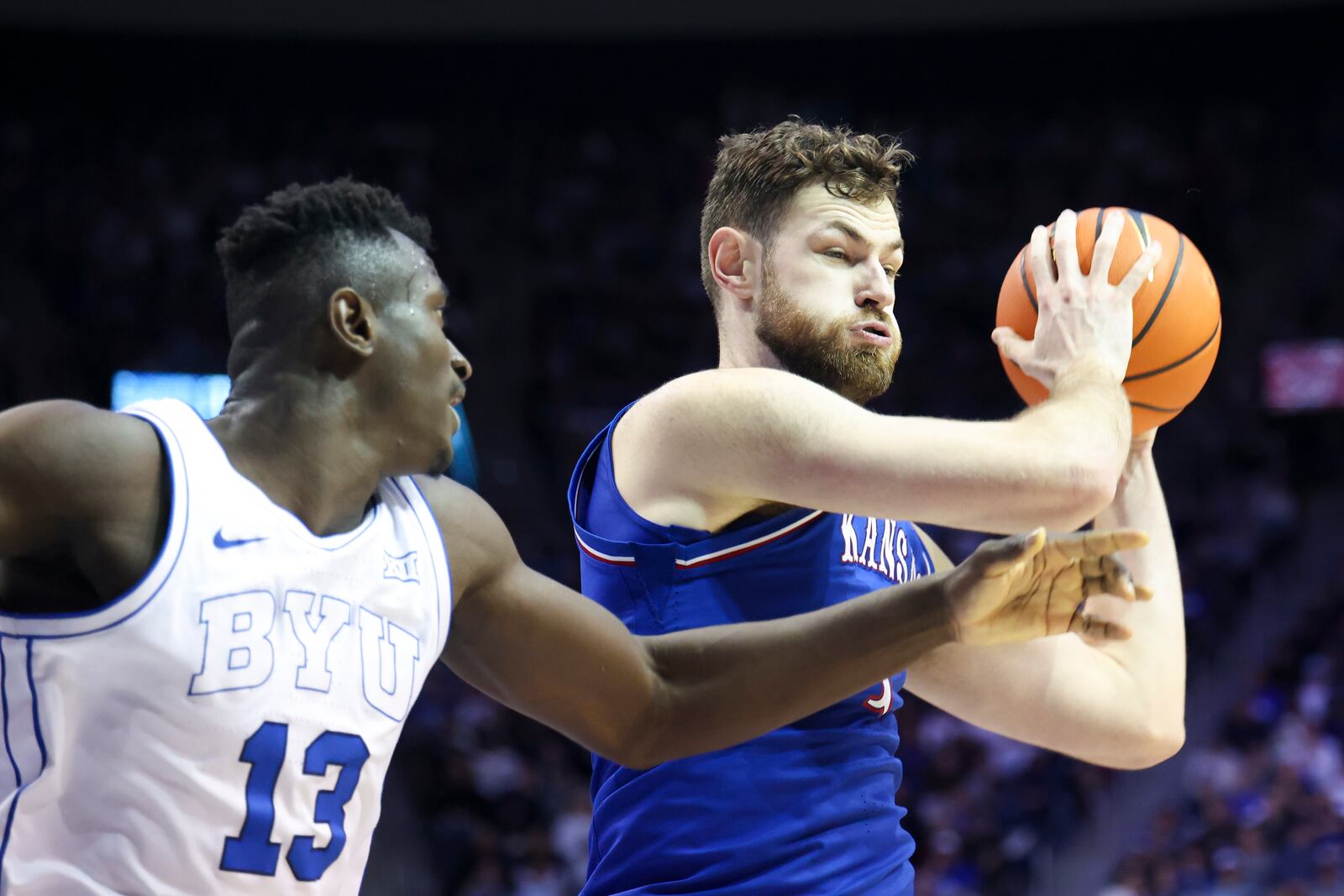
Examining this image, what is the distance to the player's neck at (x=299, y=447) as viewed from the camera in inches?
78.8

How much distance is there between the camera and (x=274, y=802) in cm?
187

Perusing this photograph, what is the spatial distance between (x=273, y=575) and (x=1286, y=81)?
1499cm

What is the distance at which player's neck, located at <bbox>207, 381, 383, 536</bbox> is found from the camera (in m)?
2.00

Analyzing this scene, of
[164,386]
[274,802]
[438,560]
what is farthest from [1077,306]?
[164,386]

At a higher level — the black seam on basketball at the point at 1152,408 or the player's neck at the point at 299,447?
the player's neck at the point at 299,447

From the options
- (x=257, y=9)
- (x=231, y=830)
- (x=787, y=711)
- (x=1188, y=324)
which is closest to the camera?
(x=231, y=830)

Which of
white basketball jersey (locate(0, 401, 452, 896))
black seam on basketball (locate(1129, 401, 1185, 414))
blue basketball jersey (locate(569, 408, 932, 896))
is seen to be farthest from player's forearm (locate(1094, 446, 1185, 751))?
white basketball jersey (locate(0, 401, 452, 896))

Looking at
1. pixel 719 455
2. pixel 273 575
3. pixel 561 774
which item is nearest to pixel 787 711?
pixel 719 455

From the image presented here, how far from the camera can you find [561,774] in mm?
10555

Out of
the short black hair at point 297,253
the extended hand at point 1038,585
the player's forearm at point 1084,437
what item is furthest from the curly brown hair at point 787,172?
the short black hair at point 297,253

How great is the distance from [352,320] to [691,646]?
0.81 meters

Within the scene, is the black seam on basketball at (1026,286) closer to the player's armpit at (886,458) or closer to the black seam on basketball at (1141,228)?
the black seam on basketball at (1141,228)

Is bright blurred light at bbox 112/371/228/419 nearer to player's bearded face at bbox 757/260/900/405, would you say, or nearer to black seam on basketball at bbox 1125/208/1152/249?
player's bearded face at bbox 757/260/900/405

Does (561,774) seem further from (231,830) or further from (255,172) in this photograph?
(231,830)
